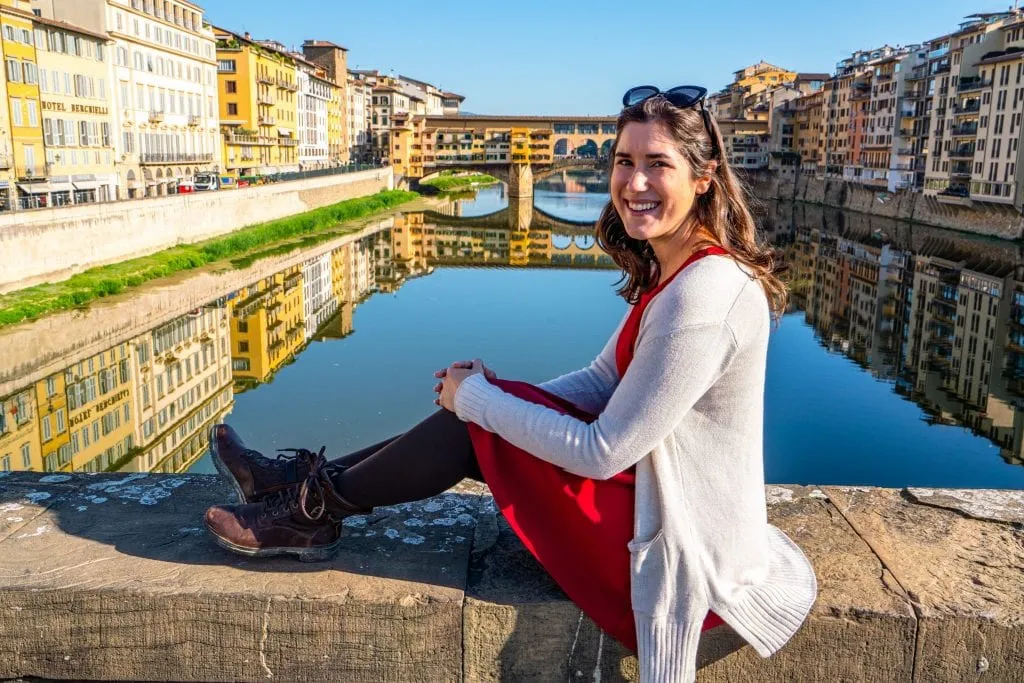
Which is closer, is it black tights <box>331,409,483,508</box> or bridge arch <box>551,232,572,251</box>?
black tights <box>331,409,483,508</box>

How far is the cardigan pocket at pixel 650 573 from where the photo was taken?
131 cm

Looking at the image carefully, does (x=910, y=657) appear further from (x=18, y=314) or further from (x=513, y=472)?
(x=18, y=314)

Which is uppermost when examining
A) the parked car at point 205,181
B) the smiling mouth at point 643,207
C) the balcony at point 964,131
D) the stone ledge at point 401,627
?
the balcony at point 964,131

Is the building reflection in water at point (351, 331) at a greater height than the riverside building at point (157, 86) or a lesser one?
lesser

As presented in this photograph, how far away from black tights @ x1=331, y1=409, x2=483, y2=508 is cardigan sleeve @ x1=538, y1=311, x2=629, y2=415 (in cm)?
25

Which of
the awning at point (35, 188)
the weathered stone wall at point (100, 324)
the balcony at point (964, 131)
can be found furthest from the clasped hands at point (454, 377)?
the balcony at point (964, 131)

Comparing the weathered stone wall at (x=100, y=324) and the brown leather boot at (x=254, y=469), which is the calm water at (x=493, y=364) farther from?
the brown leather boot at (x=254, y=469)

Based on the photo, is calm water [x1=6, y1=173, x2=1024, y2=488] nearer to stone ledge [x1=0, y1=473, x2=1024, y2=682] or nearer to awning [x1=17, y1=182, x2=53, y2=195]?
stone ledge [x1=0, y1=473, x2=1024, y2=682]

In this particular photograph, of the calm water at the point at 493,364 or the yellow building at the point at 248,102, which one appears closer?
the calm water at the point at 493,364

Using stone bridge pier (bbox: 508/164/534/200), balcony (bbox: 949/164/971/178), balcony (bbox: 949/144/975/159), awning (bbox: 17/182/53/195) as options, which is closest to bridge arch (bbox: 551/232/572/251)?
balcony (bbox: 949/164/971/178)

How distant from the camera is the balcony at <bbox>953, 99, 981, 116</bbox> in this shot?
30.6 m

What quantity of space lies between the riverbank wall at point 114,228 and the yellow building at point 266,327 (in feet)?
6.83

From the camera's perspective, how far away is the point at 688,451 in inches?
53.2

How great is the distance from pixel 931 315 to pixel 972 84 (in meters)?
18.5
